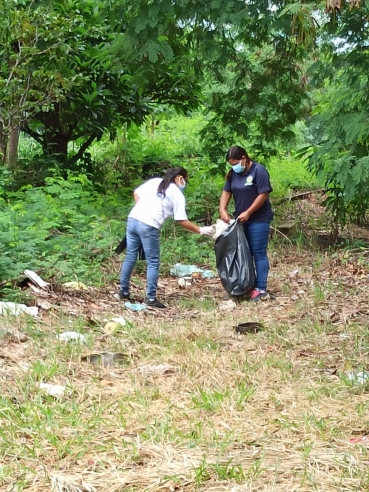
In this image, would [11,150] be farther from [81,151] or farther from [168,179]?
[168,179]

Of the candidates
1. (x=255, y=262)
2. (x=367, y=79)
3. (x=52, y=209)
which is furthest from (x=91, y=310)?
(x=367, y=79)

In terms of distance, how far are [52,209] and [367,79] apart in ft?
14.0

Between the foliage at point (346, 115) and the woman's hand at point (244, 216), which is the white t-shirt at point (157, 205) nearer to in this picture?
the woman's hand at point (244, 216)

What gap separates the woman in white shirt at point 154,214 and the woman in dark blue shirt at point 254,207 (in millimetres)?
558

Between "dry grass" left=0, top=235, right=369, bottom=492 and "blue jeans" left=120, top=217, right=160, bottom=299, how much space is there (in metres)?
0.54

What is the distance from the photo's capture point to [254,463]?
2.67 m

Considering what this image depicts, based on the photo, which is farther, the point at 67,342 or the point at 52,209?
the point at 52,209

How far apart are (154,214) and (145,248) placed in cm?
36

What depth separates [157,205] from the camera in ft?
18.7

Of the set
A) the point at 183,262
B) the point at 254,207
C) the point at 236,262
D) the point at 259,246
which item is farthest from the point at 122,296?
the point at 183,262

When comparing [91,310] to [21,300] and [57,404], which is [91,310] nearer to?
[21,300]

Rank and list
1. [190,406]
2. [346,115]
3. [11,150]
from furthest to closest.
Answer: [11,150], [346,115], [190,406]

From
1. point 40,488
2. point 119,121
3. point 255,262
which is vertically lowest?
point 40,488

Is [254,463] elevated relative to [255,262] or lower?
lower
